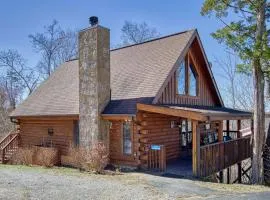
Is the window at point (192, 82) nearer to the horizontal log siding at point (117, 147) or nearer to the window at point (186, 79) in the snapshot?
the window at point (186, 79)

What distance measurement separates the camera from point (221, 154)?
1433 centimetres

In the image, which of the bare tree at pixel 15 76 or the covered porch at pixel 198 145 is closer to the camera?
the covered porch at pixel 198 145

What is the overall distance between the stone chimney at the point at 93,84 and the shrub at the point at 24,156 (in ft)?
10.4

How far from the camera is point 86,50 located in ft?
49.8

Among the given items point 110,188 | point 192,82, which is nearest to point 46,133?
point 192,82

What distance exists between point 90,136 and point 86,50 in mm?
3998

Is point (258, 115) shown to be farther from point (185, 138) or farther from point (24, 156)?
point (24, 156)

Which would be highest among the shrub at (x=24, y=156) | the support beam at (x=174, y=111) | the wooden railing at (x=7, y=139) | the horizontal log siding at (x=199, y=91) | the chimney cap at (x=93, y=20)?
the chimney cap at (x=93, y=20)

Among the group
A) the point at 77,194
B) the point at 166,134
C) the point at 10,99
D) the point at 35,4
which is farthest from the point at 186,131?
the point at 10,99

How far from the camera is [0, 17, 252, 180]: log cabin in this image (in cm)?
1348

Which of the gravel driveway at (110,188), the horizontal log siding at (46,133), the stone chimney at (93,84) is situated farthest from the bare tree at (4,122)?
the gravel driveway at (110,188)

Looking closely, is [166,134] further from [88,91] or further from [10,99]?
[10,99]

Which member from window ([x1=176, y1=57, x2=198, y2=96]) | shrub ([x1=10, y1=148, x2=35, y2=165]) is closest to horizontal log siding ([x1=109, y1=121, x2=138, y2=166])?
window ([x1=176, y1=57, x2=198, y2=96])

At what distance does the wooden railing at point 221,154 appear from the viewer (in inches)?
499
